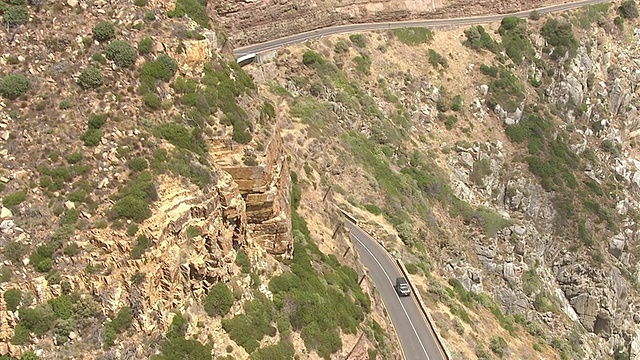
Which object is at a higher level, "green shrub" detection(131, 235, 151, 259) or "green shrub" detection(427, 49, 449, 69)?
"green shrub" detection(427, 49, 449, 69)

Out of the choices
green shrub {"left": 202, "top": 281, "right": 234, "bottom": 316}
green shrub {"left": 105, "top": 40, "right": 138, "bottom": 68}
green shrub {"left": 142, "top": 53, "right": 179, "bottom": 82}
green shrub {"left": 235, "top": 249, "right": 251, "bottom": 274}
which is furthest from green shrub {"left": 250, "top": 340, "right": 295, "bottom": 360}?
green shrub {"left": 105, "top": 40, "right": 138, "bottom": 68}

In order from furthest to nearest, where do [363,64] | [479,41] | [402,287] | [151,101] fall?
[479,41]
[363,64]
[402,287]
[151,101]

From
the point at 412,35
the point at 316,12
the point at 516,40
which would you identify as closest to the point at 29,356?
the point at 316,12

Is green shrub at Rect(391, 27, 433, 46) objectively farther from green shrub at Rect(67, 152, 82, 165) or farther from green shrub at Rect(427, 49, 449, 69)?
green shrub at Rect(67, 152, 82, 165)

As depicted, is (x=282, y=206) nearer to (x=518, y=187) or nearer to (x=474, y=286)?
(x=474, y=286)

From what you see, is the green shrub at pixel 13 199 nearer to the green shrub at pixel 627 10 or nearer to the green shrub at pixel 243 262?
the green shrub at pixel 243 262

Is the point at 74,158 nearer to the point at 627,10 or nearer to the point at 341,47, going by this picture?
the point at 341,47

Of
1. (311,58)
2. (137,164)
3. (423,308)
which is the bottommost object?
(423,308)
